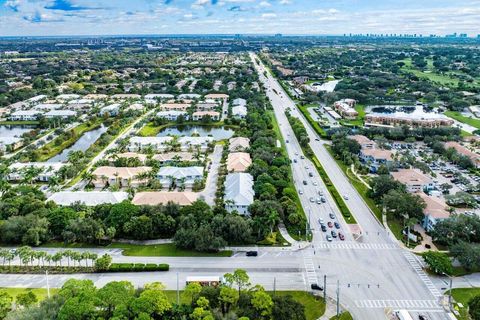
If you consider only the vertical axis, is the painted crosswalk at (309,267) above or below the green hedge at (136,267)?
below

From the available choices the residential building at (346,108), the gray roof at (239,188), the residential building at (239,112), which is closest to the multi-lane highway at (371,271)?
the gray roof at (239,188)

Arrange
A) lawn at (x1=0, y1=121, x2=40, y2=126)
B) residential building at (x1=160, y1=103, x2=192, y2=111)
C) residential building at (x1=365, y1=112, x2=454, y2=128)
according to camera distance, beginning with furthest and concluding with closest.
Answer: residential building at (x1=160, y1=103, x2=192, y2=111), lawn at (x1=0, y1=121, x2=40, y2=126), residential building at (x1=365, y1=112, x2=454, y2=128)

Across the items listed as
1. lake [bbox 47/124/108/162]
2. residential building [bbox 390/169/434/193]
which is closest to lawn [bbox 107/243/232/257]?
residential building [bbox 390/169/434/193]

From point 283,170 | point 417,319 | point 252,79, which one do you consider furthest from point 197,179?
point 252,79

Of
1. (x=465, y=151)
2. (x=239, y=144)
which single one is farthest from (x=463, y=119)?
(x=239, y=144)

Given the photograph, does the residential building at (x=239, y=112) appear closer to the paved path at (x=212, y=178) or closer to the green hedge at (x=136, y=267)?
the paved path at (x=212, y=178)

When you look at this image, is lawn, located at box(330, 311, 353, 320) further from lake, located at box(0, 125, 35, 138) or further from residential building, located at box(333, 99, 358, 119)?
lake, located at box(0, 125, 35, 138)
